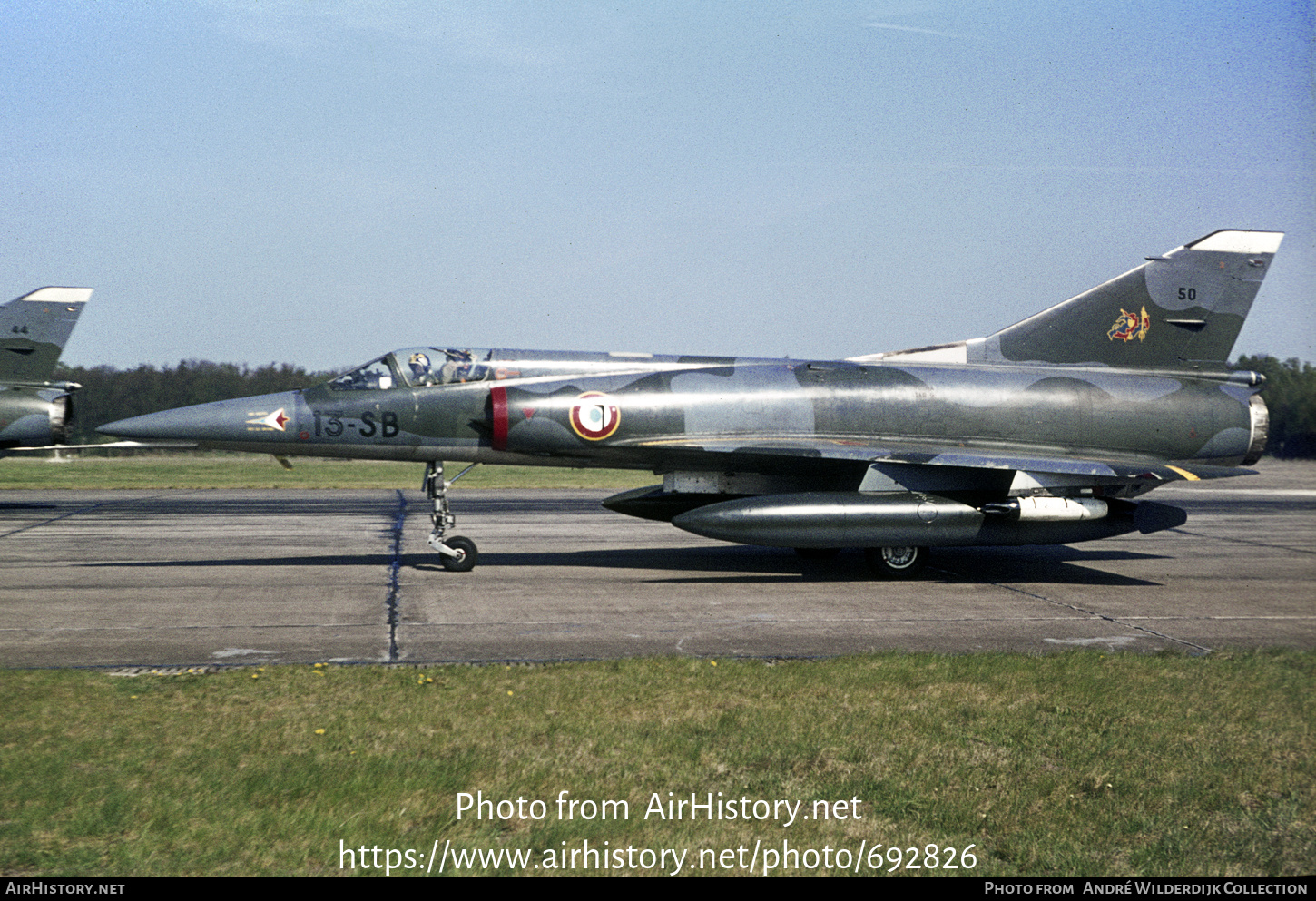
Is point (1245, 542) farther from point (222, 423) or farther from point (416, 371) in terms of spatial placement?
point (222, 423)

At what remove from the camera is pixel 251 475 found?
37.0 m

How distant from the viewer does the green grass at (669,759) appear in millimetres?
5195

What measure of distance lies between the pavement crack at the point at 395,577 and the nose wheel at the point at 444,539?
0.74 meters

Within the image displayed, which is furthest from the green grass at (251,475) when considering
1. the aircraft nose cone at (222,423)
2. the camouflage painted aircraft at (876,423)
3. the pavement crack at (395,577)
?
the aircraft nose cone at (222,423)

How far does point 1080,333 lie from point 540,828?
14157 mm

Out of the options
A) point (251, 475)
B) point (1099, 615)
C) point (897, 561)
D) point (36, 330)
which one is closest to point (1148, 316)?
point (897, 561)

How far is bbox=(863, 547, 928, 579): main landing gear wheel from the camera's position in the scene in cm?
1527

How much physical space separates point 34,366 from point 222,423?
492 inches

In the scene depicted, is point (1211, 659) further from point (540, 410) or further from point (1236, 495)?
point (1236, 495)

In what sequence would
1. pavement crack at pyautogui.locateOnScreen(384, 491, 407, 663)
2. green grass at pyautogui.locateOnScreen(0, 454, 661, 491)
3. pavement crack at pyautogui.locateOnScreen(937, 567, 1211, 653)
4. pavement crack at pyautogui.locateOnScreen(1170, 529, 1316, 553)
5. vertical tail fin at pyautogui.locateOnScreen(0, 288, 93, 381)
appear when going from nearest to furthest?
pavement crack at pyautogui.locateOnScreen(384, 491, 407, 663), pavement crack at pyautogui.locateOnScreen(937, 567, 1211, 653), pavement crack at pyautogui.locateOnScreen(1170, 529, 1316, 553), vertical tail fin at pyautogui.locateOnScreen(0, 288, 93, 381), green grass at pyautogui.locateOnScreen(0, 454, 661, 491)

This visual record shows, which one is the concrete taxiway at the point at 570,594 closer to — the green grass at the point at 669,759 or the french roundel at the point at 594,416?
the green grass at the point at 669,759

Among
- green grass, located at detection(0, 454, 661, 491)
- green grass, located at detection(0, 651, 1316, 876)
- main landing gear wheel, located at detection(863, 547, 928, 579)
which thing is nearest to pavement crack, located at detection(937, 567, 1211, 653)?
main landing gear wheel, located at detection(863, 547, 928, 579)

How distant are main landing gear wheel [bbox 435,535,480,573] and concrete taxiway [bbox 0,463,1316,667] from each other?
0.77 feet

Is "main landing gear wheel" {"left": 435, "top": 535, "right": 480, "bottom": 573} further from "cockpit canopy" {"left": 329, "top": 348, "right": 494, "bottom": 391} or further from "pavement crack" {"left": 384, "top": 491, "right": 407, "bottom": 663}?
"cockpit canopy" {"left": 329, "top": 348, "right": 494, "bottom": 391}
